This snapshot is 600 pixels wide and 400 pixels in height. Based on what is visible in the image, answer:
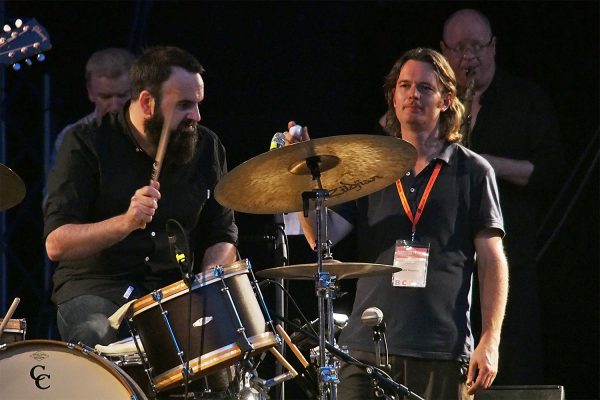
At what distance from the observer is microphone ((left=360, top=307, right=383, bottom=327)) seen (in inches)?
169

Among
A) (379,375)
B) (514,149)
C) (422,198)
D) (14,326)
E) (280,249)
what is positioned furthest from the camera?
(514,149)

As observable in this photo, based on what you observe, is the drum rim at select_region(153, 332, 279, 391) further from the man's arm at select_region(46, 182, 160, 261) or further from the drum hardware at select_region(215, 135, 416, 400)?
the man's arm at select_region(46, 182, 160, 261)

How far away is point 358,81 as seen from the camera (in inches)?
267

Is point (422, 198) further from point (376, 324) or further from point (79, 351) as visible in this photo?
point (79, 351)

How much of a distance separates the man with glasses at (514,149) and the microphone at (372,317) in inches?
63.5

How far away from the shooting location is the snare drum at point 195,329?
167 inches

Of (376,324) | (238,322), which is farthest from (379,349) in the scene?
(238,322)

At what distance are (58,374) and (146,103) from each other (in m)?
1.56

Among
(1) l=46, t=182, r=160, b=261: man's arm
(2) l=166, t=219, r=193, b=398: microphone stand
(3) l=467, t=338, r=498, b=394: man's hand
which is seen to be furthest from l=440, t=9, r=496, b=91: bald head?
(2) l=166, t=219, r=193, b=398: microphone stand

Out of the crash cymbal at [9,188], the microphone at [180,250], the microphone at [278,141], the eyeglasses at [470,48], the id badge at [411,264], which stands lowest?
the id badge at [411,264]

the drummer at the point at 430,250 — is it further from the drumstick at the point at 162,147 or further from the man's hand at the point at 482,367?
the drumstick at the point at 162,147

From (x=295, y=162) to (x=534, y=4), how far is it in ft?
9.67

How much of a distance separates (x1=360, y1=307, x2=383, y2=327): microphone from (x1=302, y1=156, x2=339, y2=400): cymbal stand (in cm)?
13

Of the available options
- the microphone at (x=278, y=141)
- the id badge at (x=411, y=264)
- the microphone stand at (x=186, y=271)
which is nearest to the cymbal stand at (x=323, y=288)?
the microphone at (x=278, y=141)
